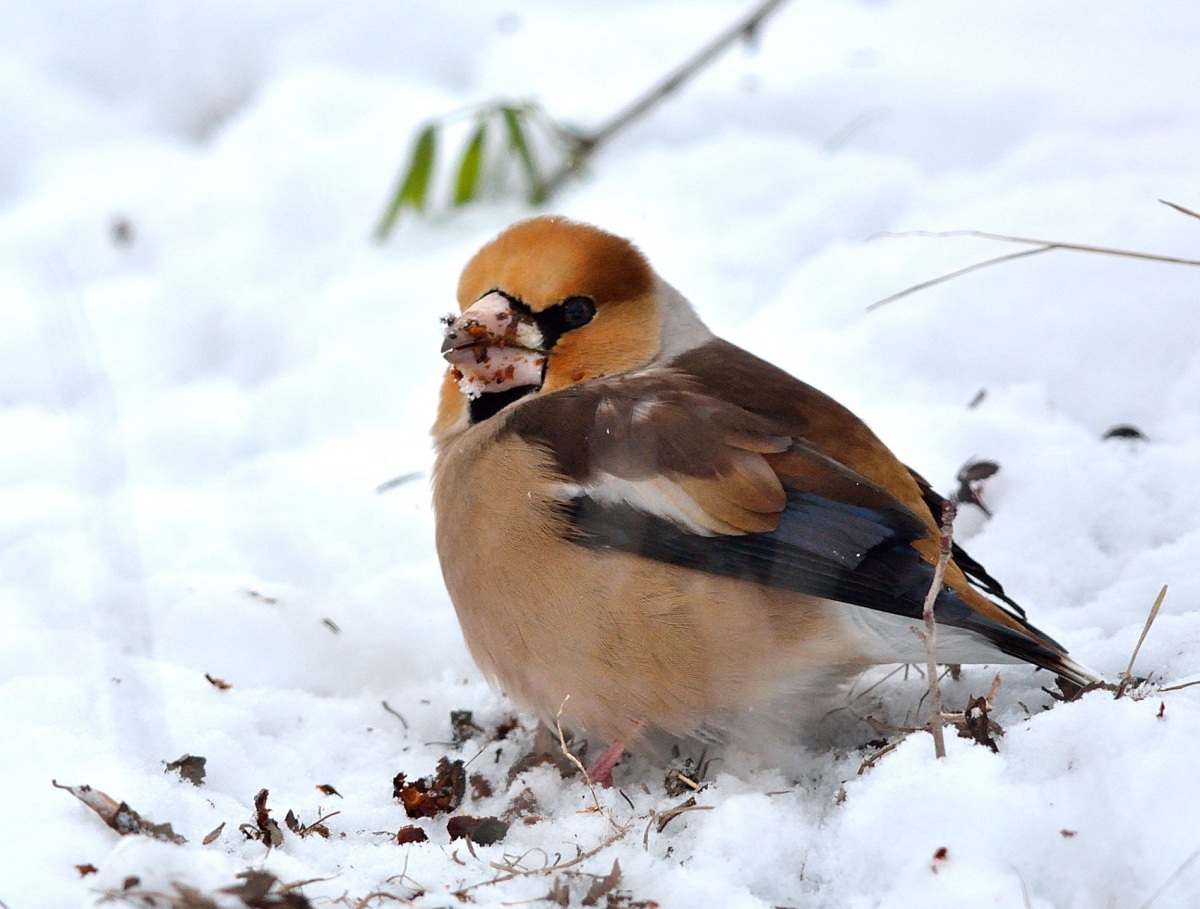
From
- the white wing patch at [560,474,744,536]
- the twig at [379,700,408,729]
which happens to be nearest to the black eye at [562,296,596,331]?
the white wing patch at [560,474,744,536]

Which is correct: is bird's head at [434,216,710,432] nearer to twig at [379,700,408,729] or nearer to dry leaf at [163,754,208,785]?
twig at [379,700,408,729]

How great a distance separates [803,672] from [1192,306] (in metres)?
2.31

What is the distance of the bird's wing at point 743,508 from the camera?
8.65ft

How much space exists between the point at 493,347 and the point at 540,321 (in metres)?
0.15

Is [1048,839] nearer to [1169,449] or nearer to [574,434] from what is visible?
[574,434]

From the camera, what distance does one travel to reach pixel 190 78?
6.44 metres

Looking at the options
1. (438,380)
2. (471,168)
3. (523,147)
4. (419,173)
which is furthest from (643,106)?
(438,380)

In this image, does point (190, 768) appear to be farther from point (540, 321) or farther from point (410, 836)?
point (540, 321)

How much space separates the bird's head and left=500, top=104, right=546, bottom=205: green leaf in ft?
6.55

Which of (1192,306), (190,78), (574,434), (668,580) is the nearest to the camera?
(668,580)

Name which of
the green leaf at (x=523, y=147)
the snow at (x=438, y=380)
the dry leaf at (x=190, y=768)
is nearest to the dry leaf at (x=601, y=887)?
the snow at (x=438, y=380)

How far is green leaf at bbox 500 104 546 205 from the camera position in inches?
209

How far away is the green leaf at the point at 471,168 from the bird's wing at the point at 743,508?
8.72ft

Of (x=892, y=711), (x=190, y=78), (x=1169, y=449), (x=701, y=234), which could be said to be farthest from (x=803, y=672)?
(x=190, y=78)
